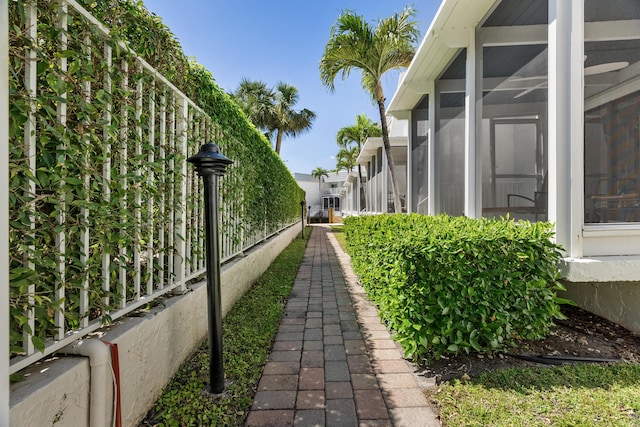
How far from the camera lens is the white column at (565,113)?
2.46 meters

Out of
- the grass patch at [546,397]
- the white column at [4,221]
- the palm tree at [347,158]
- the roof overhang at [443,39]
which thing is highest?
the palm tree at [347,158]

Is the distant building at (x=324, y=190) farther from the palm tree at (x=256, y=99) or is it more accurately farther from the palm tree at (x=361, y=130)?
the palm tree at (x=256, y=99)

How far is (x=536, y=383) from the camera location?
6.66 ft

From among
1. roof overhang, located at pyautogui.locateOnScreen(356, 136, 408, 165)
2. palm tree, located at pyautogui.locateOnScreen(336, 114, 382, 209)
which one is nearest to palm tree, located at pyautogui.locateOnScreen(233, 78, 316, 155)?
palm tree, located at pyautogui.locateOnScreen(336, 114, 382, 209)

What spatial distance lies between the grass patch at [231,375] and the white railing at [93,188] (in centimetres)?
62

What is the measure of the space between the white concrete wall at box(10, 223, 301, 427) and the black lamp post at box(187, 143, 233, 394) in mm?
330

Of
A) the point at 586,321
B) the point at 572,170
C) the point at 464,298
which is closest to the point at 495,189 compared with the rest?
the point at 572,170

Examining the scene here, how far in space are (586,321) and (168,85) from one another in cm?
435

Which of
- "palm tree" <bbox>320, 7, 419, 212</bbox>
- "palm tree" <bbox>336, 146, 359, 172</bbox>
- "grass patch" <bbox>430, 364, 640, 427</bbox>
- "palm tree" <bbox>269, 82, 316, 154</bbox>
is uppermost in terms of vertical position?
"palm tree" <bbox>269, 82, 316, 154</bbox>

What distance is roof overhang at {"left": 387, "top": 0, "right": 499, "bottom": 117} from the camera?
11.6ft

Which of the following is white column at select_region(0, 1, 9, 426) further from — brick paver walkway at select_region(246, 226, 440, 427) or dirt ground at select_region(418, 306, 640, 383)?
dirt ground at select_region(418, 306, 640, 383)

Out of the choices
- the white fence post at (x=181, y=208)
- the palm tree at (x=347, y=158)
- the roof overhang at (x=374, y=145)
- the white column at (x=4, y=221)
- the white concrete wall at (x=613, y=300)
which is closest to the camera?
the white column at (x=4, y=221)

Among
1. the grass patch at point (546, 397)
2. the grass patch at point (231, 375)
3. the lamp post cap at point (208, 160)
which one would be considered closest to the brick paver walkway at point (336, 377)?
the grass patch at point (231, 375)

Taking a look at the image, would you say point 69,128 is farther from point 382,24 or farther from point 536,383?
point 382,24
